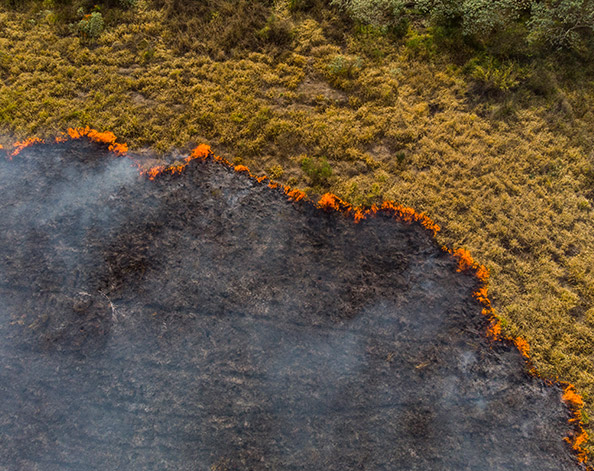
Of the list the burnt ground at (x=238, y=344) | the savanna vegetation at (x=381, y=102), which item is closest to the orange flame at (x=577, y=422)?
the burnt ground at (x=238, y=344)

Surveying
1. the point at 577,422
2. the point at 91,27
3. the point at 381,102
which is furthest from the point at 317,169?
the point at 91,27

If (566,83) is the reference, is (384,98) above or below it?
below

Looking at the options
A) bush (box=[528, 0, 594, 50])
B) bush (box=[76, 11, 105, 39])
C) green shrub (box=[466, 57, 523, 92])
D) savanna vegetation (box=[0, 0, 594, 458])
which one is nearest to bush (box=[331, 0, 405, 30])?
savanna vegetation (box=[0, 0, 594, 458])

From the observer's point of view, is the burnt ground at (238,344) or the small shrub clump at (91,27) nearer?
the burnt ground at (238,344)

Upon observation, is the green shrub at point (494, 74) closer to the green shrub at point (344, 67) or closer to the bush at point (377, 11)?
the bush at point (377, 11)

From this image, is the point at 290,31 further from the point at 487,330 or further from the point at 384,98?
the point at 487,330

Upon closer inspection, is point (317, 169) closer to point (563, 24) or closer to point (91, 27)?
point (91, 27)

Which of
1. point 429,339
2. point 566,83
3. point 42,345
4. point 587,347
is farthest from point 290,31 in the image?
point 587,347
